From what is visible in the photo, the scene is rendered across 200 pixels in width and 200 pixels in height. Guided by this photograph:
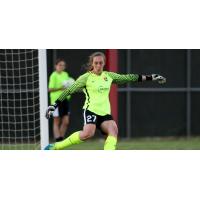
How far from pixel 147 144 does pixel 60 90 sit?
211 centimetres

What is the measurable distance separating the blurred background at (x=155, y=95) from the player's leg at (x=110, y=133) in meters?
5.55

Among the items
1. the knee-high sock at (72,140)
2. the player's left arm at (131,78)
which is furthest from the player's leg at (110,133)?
the player's left arm at (131,78)

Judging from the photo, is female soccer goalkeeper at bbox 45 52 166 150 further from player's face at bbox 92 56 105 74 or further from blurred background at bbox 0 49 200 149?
→ blurred background at bbox 0 49 200 149

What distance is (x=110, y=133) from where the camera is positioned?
9.35 metres

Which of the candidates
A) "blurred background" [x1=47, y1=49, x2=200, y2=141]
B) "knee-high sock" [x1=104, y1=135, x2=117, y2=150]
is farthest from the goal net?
"knee-high sock" [x1=104, y1=135, x2=117, y2=150]

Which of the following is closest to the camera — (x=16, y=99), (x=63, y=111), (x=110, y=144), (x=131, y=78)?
(x=110, y=144)

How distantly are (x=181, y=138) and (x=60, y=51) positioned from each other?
10.8 ft

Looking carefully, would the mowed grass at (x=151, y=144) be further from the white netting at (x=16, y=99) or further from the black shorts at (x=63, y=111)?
the white netting at (x=16, y=99)

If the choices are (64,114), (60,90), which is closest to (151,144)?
(64,114)

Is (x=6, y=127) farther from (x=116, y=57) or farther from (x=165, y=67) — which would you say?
(x=165, y=67)

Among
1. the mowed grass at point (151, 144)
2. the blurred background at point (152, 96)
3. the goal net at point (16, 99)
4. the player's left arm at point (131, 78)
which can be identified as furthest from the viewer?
the blurred background at point (152, 96)

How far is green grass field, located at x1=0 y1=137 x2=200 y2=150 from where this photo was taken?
1302 cm

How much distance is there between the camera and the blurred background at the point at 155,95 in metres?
15.1

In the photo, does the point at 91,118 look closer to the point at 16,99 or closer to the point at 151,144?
the point at 151,144
